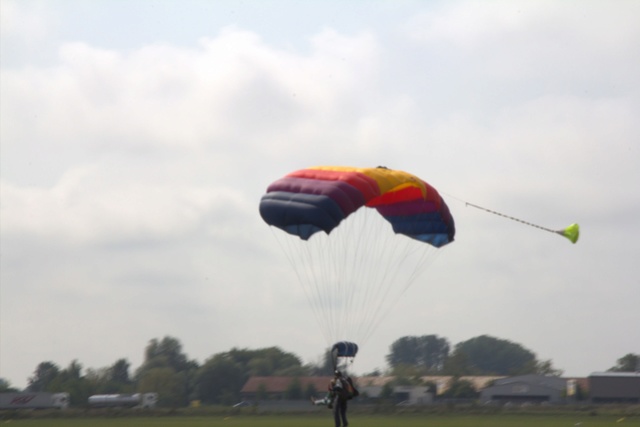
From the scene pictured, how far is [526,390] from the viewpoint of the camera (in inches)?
3201

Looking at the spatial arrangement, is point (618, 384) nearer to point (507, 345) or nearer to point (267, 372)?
point (267, 372)

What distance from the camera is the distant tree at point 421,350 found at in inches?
6127

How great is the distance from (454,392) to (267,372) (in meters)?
21.2

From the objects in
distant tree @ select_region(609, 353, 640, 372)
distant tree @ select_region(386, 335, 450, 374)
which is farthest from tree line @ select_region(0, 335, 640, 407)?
distant tree @ select_region(386, 335, 450, 374)

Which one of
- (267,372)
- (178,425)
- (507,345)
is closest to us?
(178,425)

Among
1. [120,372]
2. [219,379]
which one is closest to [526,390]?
[219,379]

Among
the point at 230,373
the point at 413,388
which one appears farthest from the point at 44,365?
the point at 413,388

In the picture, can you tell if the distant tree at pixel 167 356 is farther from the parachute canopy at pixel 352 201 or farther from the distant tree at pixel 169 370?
the parachute canopy at pixel 352 201

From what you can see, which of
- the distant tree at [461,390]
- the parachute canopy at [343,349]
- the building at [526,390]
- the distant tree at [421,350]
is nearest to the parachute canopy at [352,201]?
the parachute canopy at [343,349]

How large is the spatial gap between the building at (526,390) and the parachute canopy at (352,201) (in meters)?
50.8

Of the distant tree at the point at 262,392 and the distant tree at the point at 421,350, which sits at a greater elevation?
the distant tree at the point at 421,350

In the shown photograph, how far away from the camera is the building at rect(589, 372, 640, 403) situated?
237 feet

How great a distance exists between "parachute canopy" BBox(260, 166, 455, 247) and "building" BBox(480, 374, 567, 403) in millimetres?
50752

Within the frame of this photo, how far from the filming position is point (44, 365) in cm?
11681
